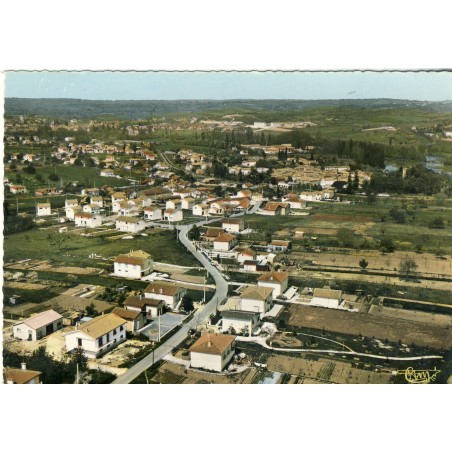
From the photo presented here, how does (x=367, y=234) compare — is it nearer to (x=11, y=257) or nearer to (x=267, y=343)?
(x=267, y=343)

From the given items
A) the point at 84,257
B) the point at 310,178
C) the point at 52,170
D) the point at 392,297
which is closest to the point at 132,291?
the point at 84,257

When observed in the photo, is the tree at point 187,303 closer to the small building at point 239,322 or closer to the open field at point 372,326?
the small building at point 239,322

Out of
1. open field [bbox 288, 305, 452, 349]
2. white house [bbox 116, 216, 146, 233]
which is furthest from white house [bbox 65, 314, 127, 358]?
open field [bbox 288, 305, 452, 349]

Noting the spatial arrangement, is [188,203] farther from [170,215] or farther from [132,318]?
[132,318]

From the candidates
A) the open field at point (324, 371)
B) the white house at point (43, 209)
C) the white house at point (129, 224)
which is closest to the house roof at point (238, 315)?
the open field at point (324, 371)

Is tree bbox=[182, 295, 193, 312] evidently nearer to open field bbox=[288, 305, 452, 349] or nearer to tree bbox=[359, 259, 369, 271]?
open field bbox=[288, 305, 452, 349]

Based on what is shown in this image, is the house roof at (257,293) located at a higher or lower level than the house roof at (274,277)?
lower
